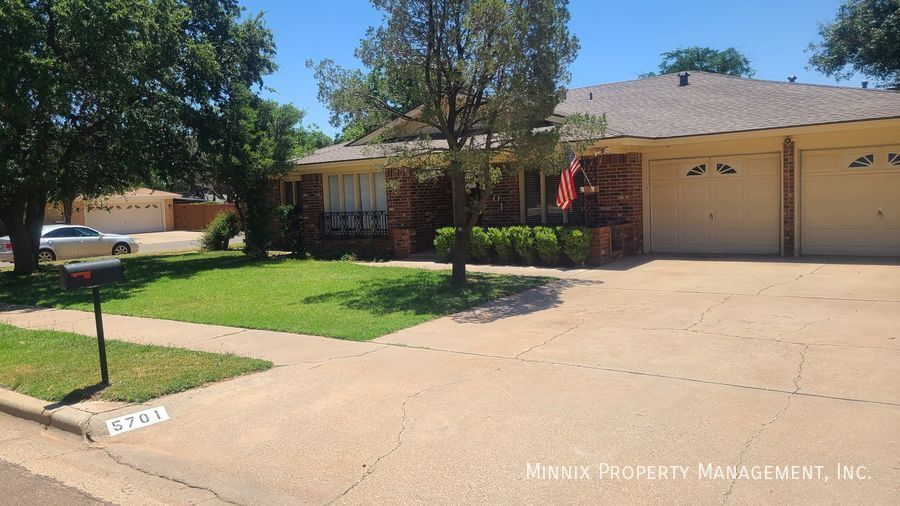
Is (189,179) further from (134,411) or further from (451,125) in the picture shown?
(134,411)

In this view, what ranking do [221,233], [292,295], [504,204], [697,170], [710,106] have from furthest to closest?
[221,233]
[504,204]
[710,106]
[697,170]
[292,295]

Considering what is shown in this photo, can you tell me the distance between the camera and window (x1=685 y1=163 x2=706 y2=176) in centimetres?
1552

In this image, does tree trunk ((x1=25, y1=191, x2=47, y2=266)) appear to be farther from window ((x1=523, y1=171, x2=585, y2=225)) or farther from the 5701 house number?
the 5701 house number

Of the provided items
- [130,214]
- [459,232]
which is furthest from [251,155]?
[130,214]

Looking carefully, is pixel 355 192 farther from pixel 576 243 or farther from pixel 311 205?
pixel 576 243

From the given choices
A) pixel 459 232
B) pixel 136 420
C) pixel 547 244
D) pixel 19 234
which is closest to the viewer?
pixel 136 420

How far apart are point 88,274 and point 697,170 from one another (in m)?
13.3

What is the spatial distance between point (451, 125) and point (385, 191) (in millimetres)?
7219

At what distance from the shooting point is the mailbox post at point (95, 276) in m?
6.23

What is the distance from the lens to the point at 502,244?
15.1 m

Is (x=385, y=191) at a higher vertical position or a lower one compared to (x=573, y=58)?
lower

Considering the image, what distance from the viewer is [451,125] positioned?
38.2 ft

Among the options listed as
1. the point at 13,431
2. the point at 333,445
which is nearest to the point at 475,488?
the point at 333,445

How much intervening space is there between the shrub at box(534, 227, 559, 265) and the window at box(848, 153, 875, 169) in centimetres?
633
